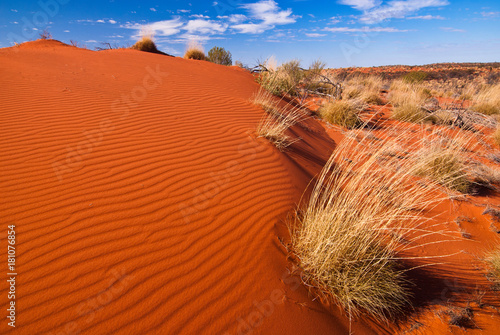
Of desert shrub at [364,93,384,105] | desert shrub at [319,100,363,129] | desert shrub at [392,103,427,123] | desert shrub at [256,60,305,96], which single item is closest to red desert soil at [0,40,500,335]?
desert shrub at [319,100,363,129]

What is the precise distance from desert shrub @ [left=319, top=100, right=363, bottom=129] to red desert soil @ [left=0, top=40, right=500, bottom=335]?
12.1ft

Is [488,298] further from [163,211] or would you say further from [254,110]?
[254,110]

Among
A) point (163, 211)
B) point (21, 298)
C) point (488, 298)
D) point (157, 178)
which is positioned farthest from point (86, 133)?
point (488, 298)

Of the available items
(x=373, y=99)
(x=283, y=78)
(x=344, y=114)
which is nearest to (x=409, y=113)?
(x=344, y=114)

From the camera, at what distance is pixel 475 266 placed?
2.86m

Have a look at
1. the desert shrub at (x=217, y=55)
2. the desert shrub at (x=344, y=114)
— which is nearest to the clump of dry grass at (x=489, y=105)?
the desert shrub at (x=344, y=114)

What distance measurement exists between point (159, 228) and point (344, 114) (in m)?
7.10

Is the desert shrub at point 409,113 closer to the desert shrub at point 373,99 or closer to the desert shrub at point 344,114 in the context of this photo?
the desert shrub at point 344,114

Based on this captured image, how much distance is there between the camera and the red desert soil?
72.2 inches

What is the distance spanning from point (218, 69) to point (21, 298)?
34.0 ft

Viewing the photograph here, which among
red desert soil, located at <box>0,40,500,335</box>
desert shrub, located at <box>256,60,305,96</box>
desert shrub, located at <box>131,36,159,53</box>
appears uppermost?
desert shrub, located at <box>131,36,159,53</box>

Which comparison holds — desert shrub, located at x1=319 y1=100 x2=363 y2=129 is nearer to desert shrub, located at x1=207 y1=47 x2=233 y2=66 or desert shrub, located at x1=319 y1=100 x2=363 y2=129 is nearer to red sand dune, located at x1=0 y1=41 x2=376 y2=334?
red sand dune, located at x1=0 y1=41 x2=376 y2=334

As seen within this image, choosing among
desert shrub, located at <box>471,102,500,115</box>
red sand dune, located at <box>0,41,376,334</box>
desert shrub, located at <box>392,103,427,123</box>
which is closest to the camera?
red sand dune, located at <box>0,41,376,334</box>

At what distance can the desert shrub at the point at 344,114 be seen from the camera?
304 inches
